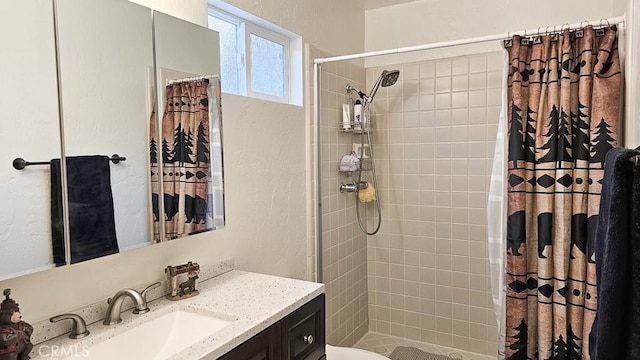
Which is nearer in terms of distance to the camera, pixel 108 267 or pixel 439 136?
pixel 108 267

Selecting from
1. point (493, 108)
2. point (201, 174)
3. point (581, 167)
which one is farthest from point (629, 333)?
point (493, 108)

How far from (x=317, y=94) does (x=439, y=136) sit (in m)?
0.95

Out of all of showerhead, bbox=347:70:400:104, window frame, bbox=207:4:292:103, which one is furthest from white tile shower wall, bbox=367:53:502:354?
window frame, bbox=207:4:292:103

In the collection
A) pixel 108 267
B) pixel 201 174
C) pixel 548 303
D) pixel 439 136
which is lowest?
pixel 548 303

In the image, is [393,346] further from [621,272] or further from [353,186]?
[621,272]

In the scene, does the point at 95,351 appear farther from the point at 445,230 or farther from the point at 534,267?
the point at 445,230

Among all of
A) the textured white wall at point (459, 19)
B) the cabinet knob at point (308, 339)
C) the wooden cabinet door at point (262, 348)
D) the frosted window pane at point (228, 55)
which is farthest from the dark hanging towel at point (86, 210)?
the textured white wall at point (459, 19)

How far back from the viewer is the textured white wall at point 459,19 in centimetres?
257

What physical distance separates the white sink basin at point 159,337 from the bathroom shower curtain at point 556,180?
1.40 metres

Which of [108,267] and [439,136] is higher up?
[439,136]

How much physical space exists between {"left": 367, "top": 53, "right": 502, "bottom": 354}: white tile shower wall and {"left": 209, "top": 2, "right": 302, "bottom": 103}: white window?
0.91 metres

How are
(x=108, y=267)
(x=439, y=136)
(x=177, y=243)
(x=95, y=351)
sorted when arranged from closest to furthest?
(x=95, y=351) < (x=108, y=267) < (x=177, y=243) < (x=439, y=136)

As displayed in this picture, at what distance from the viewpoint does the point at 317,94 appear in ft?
8.12

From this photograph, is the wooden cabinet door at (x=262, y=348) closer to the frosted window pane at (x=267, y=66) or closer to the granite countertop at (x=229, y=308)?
the granite countertop at (x=229, y=308)
